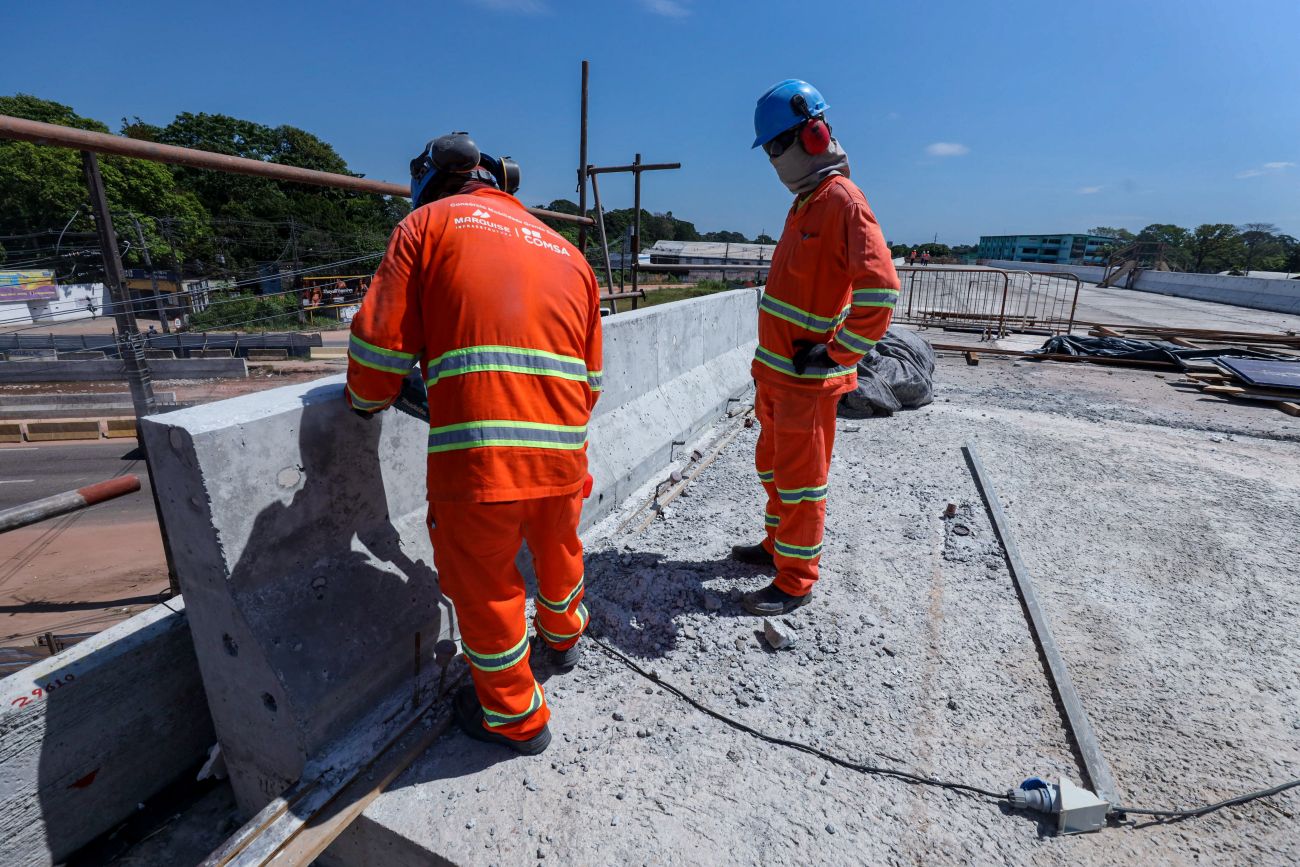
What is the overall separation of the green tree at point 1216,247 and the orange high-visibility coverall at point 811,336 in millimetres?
59122

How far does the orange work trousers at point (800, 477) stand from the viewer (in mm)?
2943

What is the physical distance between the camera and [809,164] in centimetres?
297

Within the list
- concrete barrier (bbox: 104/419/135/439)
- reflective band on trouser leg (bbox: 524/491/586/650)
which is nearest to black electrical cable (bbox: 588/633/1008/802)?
reflective band on trouser leg (bbox: 524/491/586/650)

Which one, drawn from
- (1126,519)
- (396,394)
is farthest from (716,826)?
(1126,519)

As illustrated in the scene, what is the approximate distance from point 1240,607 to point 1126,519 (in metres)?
1.00

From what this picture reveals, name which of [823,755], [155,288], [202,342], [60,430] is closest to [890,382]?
[823,755]

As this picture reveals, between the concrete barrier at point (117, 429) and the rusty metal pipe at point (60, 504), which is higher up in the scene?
the rusty metal pipe at point (60, 504)

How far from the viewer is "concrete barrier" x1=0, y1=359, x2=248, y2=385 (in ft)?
73.4

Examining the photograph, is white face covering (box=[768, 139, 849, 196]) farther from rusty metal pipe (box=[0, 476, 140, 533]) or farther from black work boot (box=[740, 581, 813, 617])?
rusty metal pipe (box=[0, 476, 140, 533])

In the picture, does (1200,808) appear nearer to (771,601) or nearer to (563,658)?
(771,601)

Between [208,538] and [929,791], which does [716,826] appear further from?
[208,538]

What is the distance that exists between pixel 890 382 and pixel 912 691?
448 cm

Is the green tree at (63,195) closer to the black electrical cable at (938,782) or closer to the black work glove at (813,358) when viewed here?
the black work glove at (813,358)

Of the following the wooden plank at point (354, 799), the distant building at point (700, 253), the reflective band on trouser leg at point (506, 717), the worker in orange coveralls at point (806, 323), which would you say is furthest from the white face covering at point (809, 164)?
the distant building at point (700, 253)
